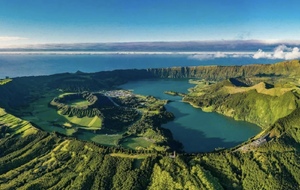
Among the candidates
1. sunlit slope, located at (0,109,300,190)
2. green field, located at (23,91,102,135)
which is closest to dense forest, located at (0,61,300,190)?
sunlit slope, located at (0,109,300,190)

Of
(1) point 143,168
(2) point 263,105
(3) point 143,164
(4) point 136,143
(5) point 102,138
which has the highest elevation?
(3) point 143,164

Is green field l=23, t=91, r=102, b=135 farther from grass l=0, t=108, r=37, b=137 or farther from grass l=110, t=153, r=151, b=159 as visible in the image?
grass l=110, t=153, r=151, b=159

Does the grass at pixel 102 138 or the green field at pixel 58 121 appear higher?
the grass at pixel 102 138

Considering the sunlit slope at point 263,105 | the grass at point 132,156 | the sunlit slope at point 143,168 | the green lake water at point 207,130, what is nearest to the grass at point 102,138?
the sunlit slope at point 143,168

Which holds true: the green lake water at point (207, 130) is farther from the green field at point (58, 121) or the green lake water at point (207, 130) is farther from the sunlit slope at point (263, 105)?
the green field at point (58, 121)

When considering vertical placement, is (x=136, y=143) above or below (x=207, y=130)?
above

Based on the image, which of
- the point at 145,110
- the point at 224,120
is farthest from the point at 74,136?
the point at 224,120

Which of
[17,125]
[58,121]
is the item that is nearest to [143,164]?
[17,125]

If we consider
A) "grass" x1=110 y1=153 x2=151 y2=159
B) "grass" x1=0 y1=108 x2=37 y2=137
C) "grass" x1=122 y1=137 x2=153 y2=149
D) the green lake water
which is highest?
"grass" x1=110 y1=153 x2=151 y2=159

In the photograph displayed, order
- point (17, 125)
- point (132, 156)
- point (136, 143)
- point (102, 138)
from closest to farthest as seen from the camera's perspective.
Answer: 1. point (132, 156)
2. point (136, 143)
3. point (102, 138)
4. point (17, 125)

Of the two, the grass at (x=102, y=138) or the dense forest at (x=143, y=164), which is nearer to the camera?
the dense forest at (x=143, y=164)

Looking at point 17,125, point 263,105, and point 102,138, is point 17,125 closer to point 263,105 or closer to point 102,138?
point 102,138

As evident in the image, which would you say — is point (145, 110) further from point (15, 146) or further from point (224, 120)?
point (15, 146)
